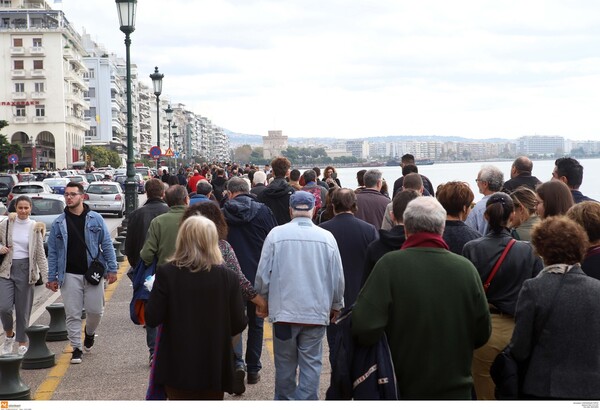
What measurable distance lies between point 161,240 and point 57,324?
10.4ft

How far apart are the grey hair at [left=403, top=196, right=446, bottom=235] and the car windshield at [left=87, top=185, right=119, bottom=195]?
108 feet

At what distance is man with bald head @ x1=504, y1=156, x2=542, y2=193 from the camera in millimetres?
10398

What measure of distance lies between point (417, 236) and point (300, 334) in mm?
1824

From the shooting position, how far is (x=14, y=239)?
9.55 meters

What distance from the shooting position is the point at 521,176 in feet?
34.6

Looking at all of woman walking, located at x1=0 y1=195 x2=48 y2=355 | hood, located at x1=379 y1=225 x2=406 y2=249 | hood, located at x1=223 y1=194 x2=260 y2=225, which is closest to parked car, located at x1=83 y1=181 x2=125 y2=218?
woman walking, located at x1=0 y1=195 x2=48 y2=355

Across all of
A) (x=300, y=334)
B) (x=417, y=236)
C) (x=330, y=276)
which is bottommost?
(x=300, y=334)

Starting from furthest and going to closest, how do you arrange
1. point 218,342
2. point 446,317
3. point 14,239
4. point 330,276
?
1. point 14,239
2. point 330,276
3. point 218,342
4. point 446,317

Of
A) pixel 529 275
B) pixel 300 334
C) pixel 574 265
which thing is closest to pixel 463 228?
pixel 529 275

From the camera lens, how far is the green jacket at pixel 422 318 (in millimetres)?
4742

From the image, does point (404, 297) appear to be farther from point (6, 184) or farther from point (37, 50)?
point (37, 50)

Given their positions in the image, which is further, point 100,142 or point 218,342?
point 100,142

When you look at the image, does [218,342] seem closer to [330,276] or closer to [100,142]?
[330,276]

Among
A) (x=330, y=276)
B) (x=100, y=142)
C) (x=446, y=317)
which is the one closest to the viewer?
(x=446, y=317)
